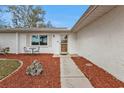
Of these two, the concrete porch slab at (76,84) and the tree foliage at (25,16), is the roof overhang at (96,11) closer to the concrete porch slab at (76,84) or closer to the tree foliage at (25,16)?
the concrete porch slab at (76,84)

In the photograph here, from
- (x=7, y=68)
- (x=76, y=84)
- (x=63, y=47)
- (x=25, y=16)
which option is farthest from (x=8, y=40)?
(x=25, y=16)

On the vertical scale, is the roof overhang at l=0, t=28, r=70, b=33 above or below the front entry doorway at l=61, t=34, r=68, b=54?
above

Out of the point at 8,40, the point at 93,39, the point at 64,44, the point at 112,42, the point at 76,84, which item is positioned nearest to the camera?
the point at 76,84

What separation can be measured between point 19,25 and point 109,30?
3230cm

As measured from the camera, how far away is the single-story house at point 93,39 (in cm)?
782

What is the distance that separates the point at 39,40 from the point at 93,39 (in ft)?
32.5

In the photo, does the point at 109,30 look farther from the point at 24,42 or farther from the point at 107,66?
the point at 24,42

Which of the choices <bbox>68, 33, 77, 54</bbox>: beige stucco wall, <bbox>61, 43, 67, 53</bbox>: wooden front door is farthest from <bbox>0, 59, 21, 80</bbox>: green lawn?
<bbox>68, 33, 77, 54</bbox>: beige stucco wall

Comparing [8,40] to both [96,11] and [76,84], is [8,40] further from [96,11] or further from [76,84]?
[76,84]

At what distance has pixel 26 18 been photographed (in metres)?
39.8

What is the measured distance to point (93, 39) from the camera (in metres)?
12.8

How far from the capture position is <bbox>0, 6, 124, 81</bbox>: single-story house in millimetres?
7820

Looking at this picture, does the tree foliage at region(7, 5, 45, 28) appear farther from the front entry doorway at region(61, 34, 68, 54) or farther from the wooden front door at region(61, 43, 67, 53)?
the wooden front door at region(61, 43, 67, 53)
